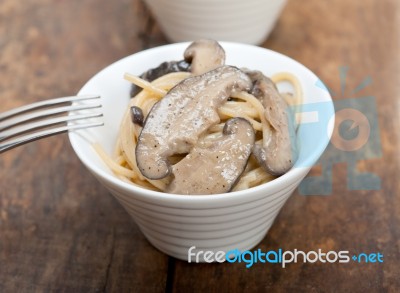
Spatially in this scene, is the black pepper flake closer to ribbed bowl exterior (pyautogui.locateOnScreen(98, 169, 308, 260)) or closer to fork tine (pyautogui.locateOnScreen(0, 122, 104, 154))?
fork tine (pyautogui.locateOnScreen(0, 122, 104, 154))

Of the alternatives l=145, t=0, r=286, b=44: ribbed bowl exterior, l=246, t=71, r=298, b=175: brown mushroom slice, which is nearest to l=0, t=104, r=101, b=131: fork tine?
l=246, t=71, r=298, b=175: brown mushroom slice

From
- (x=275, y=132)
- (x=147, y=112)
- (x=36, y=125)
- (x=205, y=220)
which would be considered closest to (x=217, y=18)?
(x=147, y=112)

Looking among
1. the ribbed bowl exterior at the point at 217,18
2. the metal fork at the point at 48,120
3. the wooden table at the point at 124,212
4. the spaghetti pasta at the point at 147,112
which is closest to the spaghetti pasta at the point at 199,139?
the spaghetti pasta at the point at 147,112

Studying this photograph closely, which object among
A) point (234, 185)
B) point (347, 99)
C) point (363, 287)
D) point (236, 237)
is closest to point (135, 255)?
point (236, 237)

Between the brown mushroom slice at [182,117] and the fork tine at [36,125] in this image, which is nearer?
the brown mushroom slice at [182,117]

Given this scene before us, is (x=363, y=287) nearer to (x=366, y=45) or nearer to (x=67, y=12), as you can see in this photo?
(x=366, y=45)

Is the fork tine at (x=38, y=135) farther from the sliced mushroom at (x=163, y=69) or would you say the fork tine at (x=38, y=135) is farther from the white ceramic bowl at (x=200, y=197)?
the sliced mushroom at (x=163, y=69)

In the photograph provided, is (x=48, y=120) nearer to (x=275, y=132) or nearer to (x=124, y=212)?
(x=124, y=212)
